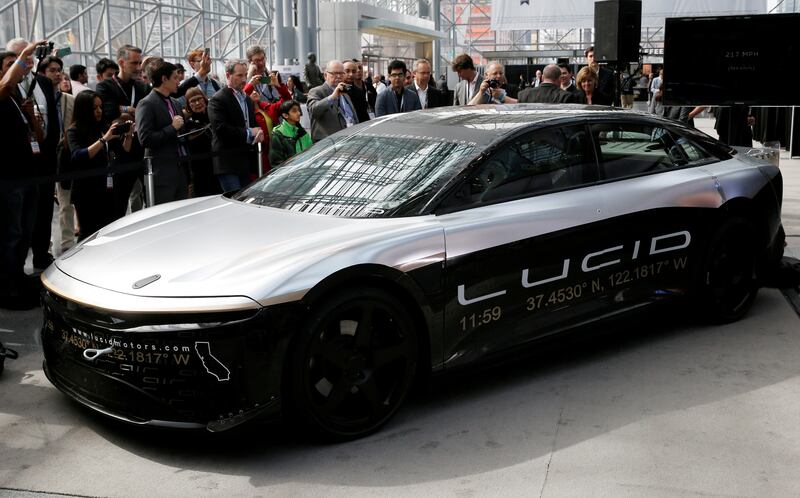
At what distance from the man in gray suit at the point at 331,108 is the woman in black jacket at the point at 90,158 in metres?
2.19

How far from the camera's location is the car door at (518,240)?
455cm

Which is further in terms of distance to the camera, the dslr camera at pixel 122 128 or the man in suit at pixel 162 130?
the man in suit at pixel 162 130

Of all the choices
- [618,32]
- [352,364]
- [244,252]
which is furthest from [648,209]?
[618,32]

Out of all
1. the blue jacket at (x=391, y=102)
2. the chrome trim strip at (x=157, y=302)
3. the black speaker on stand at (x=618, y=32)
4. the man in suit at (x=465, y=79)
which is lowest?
the chrome trim strip at (x=157, y=302)

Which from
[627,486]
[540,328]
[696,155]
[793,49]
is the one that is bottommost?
[627,486]

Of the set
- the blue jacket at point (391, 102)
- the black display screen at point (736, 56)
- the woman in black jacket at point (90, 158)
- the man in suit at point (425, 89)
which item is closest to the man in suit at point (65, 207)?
the woman in black jacket at point (90, 158)

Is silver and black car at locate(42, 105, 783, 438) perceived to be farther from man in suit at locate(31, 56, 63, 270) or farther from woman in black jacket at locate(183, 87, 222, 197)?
woman in black jacket at locate(183, 87, 222, 197)

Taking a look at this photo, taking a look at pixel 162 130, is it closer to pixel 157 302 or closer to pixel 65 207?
pixel 65 207

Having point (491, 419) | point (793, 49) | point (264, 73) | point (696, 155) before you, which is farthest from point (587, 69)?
point (491, 419)

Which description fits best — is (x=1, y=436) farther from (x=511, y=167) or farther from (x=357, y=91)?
(x=357, y=91)

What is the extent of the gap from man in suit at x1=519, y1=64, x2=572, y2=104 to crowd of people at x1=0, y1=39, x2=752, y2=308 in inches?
0.6

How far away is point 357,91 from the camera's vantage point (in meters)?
10.8

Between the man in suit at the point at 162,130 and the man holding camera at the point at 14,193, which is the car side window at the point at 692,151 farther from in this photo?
the man holding camera at the point at 14,193

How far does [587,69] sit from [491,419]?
22.9 feet
